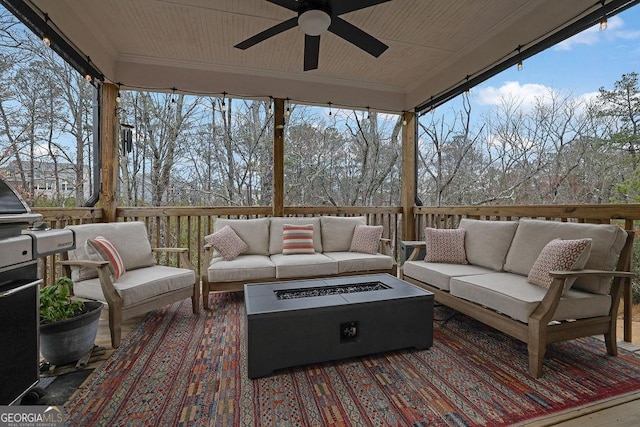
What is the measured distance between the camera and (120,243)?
287cm

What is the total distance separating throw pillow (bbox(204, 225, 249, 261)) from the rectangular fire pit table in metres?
1.13

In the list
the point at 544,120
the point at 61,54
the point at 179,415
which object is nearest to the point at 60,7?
the point at 61,54

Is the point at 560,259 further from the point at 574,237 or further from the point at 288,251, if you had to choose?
the point at 288,251

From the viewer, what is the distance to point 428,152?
17.6 ft

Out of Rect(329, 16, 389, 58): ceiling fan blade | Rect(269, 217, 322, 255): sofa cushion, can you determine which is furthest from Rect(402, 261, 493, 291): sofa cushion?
Rect(329, 16, 389, 58): ceiling fan blade

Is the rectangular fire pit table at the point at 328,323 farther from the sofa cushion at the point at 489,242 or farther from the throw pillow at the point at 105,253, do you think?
the throw pillow at the point at 105,253

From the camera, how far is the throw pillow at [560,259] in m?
2.03

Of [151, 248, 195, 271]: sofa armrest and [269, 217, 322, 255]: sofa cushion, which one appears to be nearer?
[151, 248, 195, 271]: sofa armrest

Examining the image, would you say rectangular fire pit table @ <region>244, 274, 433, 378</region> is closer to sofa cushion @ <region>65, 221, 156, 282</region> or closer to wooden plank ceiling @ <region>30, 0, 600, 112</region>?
sofa cushion @ <region>65, 221, 156, 282</region>

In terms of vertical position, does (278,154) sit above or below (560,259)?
above

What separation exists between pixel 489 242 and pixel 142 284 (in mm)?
3178

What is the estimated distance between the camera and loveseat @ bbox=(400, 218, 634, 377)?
1.93 m

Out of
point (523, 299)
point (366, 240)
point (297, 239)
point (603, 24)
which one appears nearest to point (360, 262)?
point (366, 240)

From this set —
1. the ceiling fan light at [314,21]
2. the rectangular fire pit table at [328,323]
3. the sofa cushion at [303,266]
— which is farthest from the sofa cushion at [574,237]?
the ceiling fan light at [314,21]
